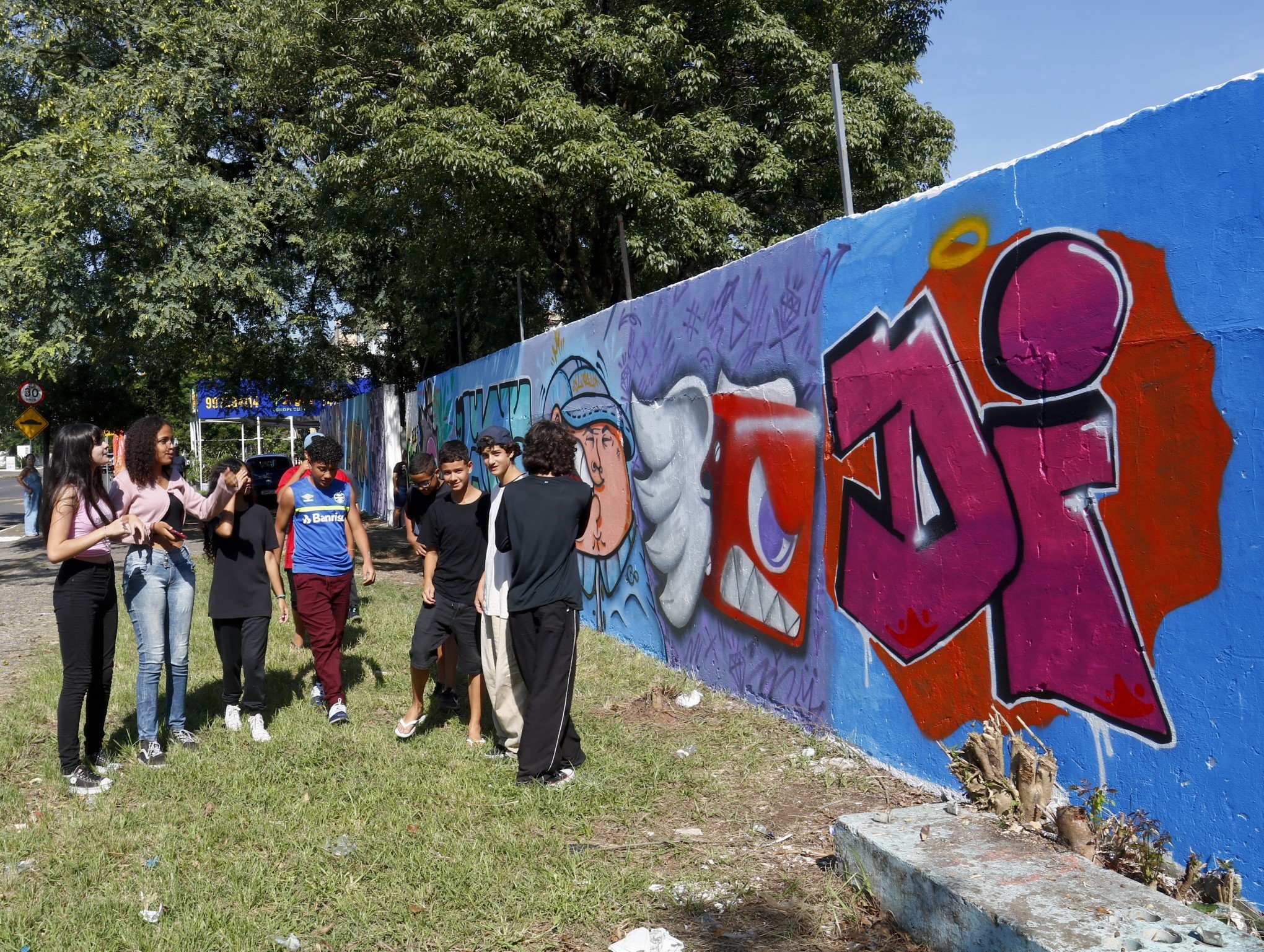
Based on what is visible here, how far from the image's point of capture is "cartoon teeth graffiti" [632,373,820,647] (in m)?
5.46

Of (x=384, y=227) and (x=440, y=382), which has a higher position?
(x=384, y=227)

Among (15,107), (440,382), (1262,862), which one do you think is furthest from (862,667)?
(15,107)

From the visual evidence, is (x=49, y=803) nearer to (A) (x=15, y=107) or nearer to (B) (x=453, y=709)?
(B) (x=453, y=709)

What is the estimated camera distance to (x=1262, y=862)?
9.88 feet

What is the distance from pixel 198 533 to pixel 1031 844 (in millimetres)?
19236

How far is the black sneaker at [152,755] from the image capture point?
522 cm

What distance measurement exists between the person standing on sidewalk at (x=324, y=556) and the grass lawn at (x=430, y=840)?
0.34 m

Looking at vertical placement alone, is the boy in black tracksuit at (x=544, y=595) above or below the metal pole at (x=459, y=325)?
below

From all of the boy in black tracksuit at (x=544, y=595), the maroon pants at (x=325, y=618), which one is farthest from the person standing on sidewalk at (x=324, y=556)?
the boy in black tracksuit at (x=544, y=595)

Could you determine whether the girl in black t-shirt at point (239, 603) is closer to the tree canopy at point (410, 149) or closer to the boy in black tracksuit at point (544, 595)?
the boy in black tracksuit at point (544, 595)

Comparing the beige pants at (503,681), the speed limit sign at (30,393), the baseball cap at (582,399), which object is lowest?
the beige pants at (503,681)

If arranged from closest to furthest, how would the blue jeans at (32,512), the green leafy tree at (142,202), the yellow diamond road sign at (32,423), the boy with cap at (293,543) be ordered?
the boy with cap at (293,543) < the green leafy tree at (142,202) < the yellow diamond road sign at (32,423) < the blue jeans at (32,512)

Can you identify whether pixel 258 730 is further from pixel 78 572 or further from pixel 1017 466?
pixel 1017 466

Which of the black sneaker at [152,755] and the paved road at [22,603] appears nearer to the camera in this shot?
the black sneaker at [152,755]
